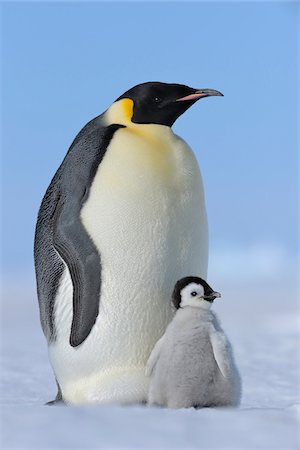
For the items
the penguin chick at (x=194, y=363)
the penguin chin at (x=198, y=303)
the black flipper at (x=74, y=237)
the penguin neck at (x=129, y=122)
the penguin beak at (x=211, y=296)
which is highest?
the penguin neck at (x=129, y=122)

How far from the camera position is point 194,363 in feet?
7.95

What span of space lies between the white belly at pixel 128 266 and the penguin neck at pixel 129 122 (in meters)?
0.10

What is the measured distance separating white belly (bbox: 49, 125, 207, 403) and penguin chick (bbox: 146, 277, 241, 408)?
5.5 inches

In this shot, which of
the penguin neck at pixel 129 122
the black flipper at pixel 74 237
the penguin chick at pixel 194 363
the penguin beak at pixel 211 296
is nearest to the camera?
the penguin chick at pixel 194 363

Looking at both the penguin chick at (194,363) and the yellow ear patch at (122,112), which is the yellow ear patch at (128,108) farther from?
the penguin chick at (194,363)

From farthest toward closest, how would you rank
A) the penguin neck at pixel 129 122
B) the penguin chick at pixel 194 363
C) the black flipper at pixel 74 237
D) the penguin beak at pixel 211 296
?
the penguin neck at pixel 129 122, the black flipper at pixel 74 237, the penguin beak at pixel 211 296, the penguin chick at pixel 194 363

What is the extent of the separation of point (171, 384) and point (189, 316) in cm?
22

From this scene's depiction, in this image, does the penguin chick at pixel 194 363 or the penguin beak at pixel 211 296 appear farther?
the penguin beak at pixel 211 296

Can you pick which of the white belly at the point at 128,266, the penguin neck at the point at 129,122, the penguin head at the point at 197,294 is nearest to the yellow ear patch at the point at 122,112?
the penguin neck at the point at 129,122

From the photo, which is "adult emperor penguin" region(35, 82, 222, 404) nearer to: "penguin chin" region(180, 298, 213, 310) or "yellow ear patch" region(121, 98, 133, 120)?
"yellow ear patch" region(121, 98, 133, 120)

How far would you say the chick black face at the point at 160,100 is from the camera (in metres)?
2.89

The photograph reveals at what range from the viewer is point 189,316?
2.51 metres

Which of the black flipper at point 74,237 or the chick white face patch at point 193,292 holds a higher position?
the black flipper at point 74,237

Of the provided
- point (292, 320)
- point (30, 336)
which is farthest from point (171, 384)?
point (292, 320)
